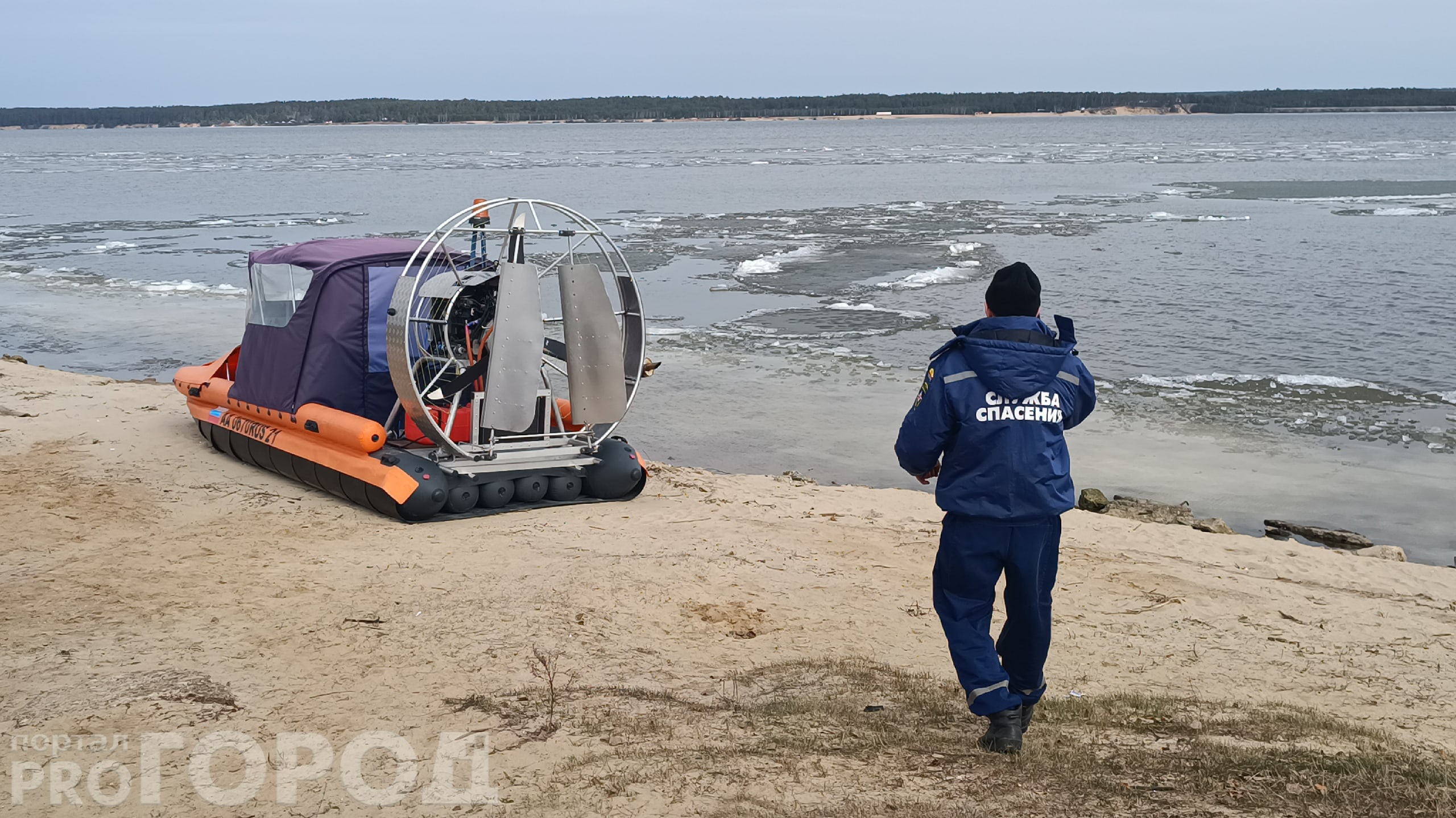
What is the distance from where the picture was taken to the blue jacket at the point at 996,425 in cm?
443

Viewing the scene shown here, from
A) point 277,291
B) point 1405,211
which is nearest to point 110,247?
point 277,291

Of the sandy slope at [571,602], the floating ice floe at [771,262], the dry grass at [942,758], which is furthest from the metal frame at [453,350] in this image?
the floating ice floe at [771,262]

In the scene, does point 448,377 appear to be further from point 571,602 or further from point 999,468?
point 999,468

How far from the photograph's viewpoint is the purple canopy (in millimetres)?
9133

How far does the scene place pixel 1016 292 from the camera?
180 inches

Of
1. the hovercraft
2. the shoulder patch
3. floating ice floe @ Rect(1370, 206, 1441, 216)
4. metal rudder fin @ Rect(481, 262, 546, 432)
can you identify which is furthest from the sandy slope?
floating ice floe @ Rect(1370, 206, 1441, 216)

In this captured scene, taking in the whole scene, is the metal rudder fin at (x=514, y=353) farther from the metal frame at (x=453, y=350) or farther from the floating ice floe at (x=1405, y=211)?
the floating ice floe at (x=1405, y=211)

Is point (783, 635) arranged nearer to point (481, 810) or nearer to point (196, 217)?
point (481, 810)

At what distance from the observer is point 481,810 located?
13.7ft

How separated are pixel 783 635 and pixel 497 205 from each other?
379 centimetres

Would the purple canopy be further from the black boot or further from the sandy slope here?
the black boot

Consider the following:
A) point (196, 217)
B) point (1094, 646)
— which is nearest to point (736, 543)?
point (1094, 646)

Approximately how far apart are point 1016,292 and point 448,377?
551 centimetres

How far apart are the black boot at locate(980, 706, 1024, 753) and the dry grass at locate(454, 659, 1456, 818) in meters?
0.06
